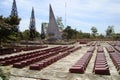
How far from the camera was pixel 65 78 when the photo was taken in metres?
13.8

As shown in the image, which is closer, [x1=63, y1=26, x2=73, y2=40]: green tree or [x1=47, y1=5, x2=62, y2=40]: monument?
[x1=47, y1=5, x2=62, y2=40]: monument

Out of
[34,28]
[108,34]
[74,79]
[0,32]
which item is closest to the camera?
[74,79]

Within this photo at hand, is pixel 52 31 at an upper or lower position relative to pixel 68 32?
lower

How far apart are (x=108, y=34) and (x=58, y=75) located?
101 m

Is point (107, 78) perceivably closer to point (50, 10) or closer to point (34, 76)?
point (34, 76)

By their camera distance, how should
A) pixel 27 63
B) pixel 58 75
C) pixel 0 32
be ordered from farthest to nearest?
pixel 0 32, pixel 27 63, pixel 58 75

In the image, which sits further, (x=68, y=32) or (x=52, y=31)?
(x=68, y=32)

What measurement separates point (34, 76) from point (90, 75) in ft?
11.8

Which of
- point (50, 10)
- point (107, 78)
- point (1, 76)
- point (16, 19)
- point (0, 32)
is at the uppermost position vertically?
point (50, 10)

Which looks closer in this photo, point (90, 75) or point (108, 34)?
point (90, 75)

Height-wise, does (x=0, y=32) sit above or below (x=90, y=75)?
above

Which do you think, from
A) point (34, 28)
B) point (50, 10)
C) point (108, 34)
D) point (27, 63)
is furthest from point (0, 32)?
point (108, 34)

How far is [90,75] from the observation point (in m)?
14.8

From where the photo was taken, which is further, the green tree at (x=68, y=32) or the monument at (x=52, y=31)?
the green tree at (x=68, y=32)
